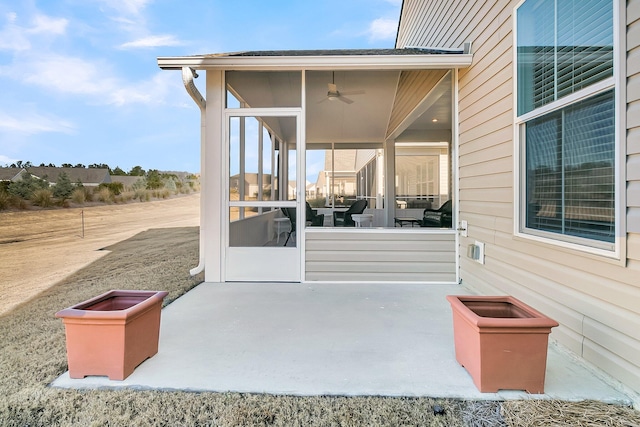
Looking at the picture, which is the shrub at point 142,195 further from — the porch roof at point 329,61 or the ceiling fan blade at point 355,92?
the porch roof at point 329,61

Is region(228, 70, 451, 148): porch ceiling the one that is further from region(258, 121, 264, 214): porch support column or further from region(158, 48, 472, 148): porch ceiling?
region(258, 121, 264, 214): porch support column

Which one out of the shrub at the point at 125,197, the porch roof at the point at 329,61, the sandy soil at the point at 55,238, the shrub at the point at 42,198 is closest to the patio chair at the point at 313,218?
the porch roof at the point at 329,61

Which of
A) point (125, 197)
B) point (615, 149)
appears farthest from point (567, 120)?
point (125, 197)

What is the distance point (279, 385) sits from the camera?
185 cm

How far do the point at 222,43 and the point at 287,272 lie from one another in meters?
16.3

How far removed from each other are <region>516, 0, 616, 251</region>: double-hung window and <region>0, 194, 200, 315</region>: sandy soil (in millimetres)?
5287

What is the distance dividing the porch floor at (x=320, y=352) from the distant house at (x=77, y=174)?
936cm

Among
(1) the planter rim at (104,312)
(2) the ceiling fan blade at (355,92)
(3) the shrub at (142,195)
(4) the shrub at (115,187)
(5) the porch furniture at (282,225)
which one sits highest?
(2) the ceiling fan blade at (355,92)

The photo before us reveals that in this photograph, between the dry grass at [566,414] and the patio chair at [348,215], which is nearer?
the dry grass at [566,414]

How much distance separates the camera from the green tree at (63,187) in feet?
32.2

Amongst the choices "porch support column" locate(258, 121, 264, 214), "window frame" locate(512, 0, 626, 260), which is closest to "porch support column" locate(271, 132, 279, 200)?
"porch support column" locate(258, 121, 264, 214)

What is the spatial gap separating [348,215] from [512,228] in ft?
13.5

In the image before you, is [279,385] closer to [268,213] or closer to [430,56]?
[268,213]

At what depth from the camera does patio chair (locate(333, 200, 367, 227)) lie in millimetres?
6709
